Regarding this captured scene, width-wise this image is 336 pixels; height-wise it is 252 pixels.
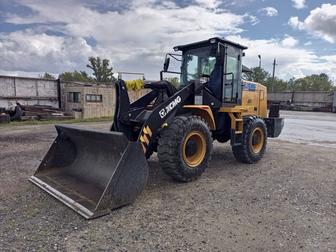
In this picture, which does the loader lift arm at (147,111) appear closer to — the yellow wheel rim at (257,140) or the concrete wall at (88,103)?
the yellow wheel rim at (257,140)

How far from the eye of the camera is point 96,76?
155 feet

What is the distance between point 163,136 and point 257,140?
3.26 meters

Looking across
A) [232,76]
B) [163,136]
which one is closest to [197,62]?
[232,76]

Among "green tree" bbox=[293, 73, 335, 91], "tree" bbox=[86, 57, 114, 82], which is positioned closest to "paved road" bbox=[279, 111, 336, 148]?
"tree" bbox=[86, 57, 114, 82]

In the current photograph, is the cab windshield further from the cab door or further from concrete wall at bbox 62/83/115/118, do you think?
concrete wall at bbox 62/83/115/118

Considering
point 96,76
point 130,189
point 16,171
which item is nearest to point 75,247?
point 130,189

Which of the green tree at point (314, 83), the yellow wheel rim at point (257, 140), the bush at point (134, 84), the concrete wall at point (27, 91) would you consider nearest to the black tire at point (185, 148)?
the bush at point (134, 84)

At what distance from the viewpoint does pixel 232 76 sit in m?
6.38

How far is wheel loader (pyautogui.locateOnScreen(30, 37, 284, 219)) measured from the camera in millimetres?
3939

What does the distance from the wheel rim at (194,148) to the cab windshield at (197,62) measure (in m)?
1.67

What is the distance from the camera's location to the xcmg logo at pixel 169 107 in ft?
15.8

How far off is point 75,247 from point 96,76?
46.6m

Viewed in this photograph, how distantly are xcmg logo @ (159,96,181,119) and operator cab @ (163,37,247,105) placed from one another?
1.15m

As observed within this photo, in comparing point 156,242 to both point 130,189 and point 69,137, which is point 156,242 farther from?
point 69,137
